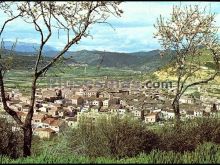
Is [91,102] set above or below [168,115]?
below

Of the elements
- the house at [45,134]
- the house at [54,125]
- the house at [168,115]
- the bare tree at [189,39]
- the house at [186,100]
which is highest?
the bare tree at [189,39]

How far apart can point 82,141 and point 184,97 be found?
110 meters

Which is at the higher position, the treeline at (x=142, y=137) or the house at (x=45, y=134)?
the treeline at (x=142, y=137)

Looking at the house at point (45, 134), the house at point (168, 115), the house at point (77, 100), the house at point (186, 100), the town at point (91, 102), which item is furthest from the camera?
the house at point (77, 100)

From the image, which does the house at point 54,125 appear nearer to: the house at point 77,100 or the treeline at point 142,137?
the treeline at point 142,137

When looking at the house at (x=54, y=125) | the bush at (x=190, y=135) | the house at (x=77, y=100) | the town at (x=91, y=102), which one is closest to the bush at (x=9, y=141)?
the bush at (x=190, y=135)

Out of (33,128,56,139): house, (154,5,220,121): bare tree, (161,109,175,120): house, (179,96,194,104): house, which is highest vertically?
(154,5,220,121): bare tree

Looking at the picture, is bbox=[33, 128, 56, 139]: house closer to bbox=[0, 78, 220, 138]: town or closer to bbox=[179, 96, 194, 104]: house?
bbox=[0, 78, 220, 138]: town

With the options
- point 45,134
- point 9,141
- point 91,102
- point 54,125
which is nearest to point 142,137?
point 9,141

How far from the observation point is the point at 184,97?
13075cm

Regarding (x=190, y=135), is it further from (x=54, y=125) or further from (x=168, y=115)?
(x=54, y=125)

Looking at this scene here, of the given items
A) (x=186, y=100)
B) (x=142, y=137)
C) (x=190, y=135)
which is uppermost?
(x=190, y=135)

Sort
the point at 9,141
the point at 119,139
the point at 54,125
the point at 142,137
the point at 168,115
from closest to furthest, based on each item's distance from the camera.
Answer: the point at 9,141 → the point at 142,137 → the point at 119,139 → the point at 168,115 → the point at 54,125

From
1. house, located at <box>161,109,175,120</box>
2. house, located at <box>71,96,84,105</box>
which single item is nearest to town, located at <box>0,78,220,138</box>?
house, located at <box>71,96,84,105</box>
